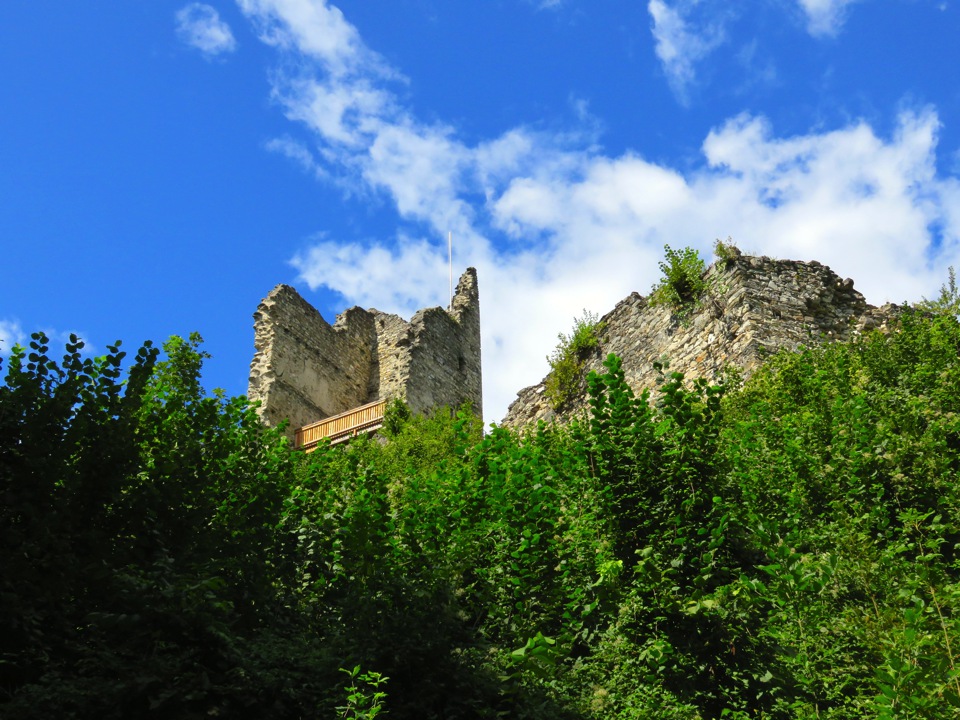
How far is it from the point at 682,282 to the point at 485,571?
8652mm

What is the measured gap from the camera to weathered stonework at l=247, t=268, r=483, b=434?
21.2 meters

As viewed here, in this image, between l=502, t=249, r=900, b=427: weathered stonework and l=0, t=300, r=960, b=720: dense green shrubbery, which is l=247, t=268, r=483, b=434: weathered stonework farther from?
l=0, t=300, r=960, b=720: dense green shrubbery

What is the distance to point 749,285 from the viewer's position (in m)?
15.2

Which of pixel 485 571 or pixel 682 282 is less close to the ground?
pixel 682 282

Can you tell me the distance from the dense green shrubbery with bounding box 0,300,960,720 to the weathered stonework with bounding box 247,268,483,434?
1108 cm

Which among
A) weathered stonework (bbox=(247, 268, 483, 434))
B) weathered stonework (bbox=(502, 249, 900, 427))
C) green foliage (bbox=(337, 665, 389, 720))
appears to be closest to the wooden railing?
weathered stonework (bbox=(247, 268, 483, 434))

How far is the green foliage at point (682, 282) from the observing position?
628 inches

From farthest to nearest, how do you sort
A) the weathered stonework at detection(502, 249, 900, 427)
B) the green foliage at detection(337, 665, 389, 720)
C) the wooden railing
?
the wooden railing, the weathered stonework at detection(502, 249, 900, 427), the green foliage at detection(337, 665, 389, 720)

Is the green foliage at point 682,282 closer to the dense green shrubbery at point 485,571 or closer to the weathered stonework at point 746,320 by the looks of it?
the weathered stonework at point 746,320

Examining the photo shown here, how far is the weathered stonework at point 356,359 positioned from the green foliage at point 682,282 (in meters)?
7.16

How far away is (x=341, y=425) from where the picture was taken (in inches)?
820

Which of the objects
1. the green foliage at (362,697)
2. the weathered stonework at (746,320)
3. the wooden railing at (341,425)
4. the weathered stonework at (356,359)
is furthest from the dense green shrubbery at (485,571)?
the weathered stonework at (356,359)

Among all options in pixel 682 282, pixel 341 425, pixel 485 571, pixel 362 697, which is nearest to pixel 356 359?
pixel 341 425

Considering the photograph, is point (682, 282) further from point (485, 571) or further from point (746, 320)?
point (485, 571)
